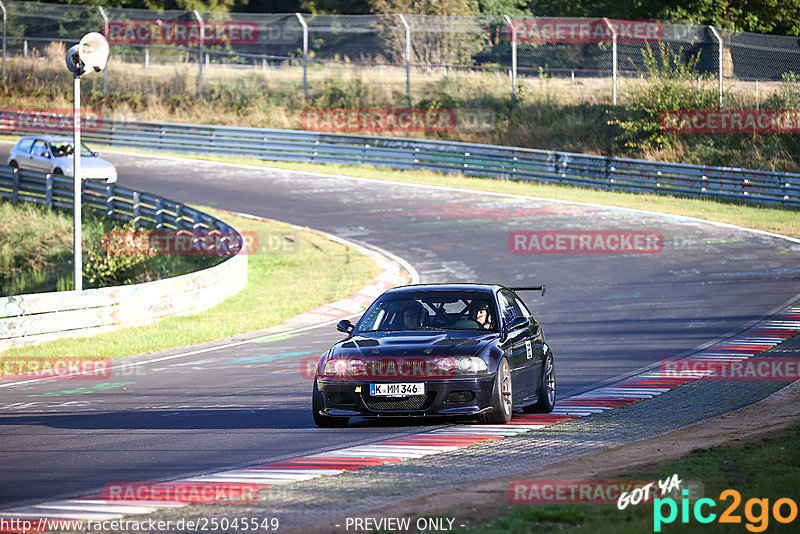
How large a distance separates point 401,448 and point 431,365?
1071 mm

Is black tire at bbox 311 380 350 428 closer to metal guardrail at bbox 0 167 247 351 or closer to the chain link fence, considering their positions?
metal guardrail at bbox 0 167 247 351

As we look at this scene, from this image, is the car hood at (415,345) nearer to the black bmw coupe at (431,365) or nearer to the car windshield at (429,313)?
the black bmw coupe at (431,365)

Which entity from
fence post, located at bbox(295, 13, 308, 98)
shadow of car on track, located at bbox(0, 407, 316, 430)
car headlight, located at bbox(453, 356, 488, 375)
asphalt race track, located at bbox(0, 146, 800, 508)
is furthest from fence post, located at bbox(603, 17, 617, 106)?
car headlight, located at bbox(453, 356, 488, 375)

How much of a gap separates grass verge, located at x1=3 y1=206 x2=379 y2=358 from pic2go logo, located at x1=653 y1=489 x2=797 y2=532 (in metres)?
11.9

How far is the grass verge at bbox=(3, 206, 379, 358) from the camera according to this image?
1731 cm

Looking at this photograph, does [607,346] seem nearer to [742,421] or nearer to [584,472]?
[742,421]

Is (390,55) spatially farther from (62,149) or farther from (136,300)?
(136,300)

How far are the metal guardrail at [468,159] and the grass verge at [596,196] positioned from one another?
13.6 inches

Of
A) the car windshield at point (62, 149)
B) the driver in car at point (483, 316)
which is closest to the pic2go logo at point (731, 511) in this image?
the driver in car at point (483, 316)

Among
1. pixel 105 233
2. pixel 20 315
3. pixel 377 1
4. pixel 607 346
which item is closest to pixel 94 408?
pixel 20 315

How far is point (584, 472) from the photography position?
7.71 metres

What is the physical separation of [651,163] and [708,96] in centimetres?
523

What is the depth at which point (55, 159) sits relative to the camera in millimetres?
35906

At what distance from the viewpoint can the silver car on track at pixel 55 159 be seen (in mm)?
35031
